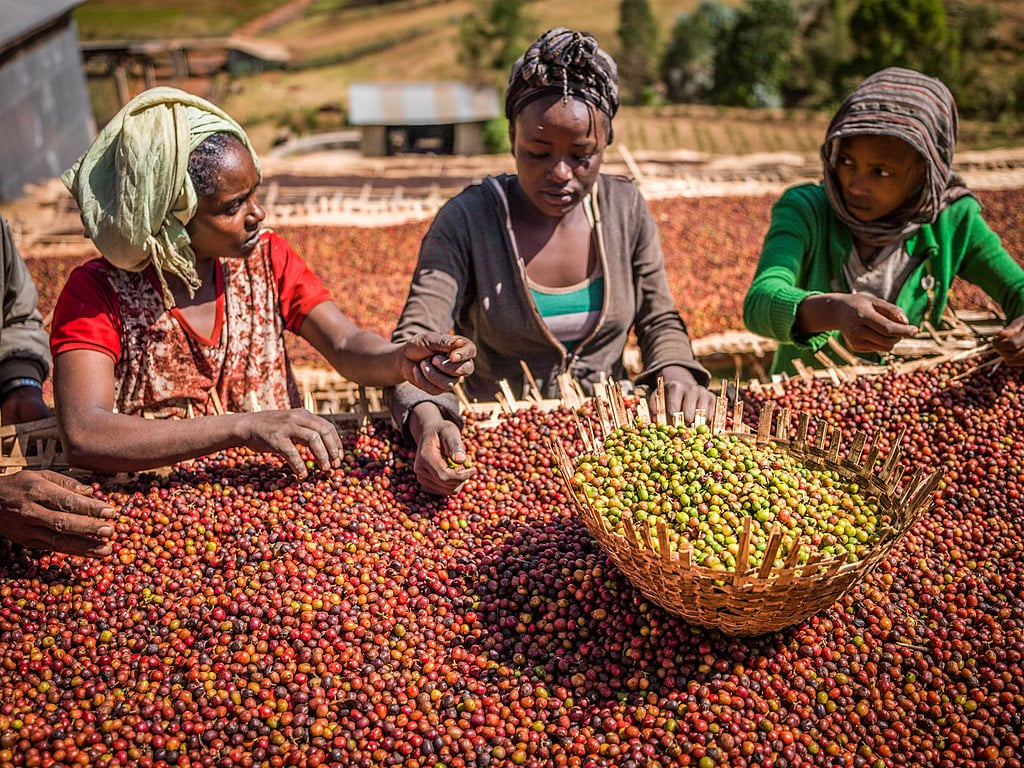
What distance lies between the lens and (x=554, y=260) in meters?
3.24

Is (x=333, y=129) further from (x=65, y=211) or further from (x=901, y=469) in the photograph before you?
(x=901, y=469)

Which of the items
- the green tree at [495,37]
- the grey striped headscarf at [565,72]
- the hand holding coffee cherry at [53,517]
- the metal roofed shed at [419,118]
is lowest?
the metal roofed shed at [419,118]

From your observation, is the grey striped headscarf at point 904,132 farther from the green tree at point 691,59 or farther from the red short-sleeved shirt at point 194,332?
the green tree at point 691,59

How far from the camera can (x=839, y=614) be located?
2150 mm

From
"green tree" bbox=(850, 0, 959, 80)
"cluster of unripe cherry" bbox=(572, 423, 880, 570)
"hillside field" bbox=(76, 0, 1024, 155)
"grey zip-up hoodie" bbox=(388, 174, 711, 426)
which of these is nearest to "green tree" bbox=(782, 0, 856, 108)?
"green tree" bbox=(850, 0, 959, 80)

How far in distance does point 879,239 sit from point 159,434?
288 cm

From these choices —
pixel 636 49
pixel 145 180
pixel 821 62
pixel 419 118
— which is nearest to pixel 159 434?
pixel 145 180

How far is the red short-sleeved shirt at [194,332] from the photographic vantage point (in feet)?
8.48

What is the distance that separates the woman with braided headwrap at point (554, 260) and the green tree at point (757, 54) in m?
23.0

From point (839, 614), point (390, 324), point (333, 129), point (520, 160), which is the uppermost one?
point (520, 160)

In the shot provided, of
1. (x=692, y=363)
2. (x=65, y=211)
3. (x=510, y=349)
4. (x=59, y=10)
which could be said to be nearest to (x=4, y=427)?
(x=510, y=349)

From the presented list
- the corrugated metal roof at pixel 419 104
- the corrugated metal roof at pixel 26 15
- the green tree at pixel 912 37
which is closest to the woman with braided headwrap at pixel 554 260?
the corrugated metal roof at pixel 26 15

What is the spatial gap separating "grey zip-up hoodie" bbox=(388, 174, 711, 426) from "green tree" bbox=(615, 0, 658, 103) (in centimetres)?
2570

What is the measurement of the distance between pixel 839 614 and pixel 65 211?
821 centimetres
